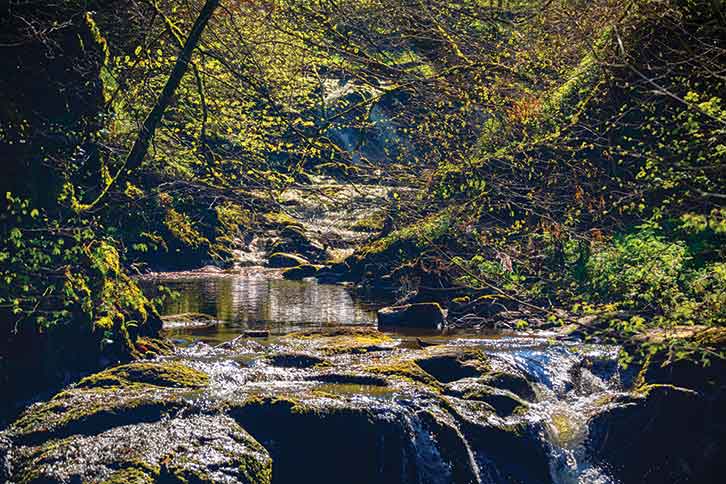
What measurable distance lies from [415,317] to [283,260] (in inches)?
756

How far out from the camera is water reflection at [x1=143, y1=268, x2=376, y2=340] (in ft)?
67.2

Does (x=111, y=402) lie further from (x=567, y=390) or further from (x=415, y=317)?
(x=415, y=317)

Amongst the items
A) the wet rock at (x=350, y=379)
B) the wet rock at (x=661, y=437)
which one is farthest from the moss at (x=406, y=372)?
the wet rock at (x=661, y=437)

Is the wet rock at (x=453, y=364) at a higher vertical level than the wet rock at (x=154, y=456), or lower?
higher

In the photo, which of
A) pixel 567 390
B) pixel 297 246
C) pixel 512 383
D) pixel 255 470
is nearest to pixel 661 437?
pixel 567 390

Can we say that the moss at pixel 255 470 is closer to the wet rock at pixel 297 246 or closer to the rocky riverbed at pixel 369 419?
the rocky riverbed at pixel 369 419

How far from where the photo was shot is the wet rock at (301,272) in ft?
110

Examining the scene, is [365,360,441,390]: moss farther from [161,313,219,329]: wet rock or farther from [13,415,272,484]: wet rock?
[161,313,219,329]: wet rock

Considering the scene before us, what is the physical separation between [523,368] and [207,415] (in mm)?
6730

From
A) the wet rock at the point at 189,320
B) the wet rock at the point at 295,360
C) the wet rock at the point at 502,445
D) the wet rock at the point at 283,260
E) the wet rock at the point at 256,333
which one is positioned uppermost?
the wet rock at the point at 283,260

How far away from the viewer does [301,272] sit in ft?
112

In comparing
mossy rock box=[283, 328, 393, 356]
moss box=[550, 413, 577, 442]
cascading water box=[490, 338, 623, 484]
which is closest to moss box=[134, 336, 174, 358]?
mossy rock box=[283, 328, 393, 356]

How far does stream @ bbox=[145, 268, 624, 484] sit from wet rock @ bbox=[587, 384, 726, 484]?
32 centimetres

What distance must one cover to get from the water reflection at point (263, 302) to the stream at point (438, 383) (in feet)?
1.29
